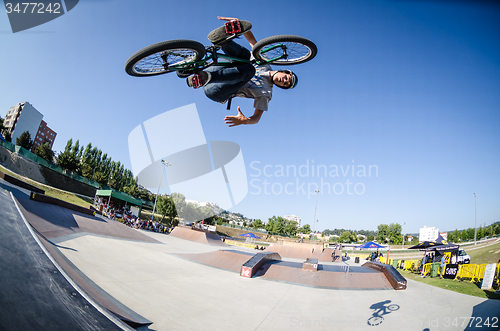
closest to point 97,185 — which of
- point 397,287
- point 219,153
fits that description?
point 219,153

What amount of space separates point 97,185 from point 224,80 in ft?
179

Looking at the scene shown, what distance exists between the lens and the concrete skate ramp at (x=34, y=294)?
1.83 m

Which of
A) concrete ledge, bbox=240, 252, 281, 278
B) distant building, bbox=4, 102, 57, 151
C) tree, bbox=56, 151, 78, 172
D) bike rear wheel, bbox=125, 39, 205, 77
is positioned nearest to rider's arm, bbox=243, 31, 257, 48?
bike rear wheel, bbox=125, 39, 205, 77

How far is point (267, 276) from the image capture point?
33.6 ft

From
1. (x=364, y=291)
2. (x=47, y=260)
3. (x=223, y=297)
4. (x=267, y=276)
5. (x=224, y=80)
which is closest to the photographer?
(x=47, y=260)

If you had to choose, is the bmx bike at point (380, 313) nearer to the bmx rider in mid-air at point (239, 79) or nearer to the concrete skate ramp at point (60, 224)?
the bmx rider in mid-air at point (239, 79)

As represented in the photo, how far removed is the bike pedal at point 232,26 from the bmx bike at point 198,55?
9cm

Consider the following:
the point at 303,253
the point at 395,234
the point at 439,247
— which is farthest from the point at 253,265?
the point at 395,234

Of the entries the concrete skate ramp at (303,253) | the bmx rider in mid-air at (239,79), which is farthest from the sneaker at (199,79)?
the concrete skate ramp at (303,253)

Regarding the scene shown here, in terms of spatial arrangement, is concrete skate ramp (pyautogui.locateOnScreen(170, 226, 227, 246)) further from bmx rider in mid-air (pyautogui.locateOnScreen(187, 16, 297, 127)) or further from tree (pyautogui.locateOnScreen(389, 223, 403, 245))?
tree (pyautogui.locateOnScreen(389, 223, 403, 245))

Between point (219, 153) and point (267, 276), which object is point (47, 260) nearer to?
point (267, 276)

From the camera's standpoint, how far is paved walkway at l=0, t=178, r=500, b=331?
5.13m

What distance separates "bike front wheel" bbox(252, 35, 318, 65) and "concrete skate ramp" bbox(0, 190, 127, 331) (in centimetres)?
426

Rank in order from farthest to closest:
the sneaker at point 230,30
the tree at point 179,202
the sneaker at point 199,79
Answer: the tree at point 179,202 → the sneaker at point 199,79 → the sneaker at point 230,30
